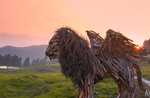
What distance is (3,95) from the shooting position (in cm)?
662

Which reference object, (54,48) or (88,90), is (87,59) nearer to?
(88,90)

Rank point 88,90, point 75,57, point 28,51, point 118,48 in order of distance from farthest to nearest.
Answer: point 28,51, point 118,48, point 88,90, point 75,57

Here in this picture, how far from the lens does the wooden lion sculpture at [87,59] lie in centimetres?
282

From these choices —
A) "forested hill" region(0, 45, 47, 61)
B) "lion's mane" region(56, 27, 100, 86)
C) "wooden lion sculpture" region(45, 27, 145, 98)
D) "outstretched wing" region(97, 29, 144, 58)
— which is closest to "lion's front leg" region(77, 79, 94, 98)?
"wooden lion sculpture" region(45, 27, 145, 98)

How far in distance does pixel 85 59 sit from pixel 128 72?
5.44 feet

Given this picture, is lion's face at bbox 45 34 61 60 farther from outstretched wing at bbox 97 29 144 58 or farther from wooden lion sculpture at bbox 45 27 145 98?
outstretched wing at bbox 97 29 144 58

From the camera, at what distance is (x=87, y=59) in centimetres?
292

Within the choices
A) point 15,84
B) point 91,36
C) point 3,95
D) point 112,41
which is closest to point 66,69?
point 112,41

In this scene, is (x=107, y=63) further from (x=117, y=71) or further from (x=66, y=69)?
(x=66, y=69)

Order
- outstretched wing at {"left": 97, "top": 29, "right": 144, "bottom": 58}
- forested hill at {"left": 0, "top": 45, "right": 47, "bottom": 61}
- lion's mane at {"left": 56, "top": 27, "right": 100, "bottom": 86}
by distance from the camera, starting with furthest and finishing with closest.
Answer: forested hill at {"left": 0, "top": 45, "right": 47, "bottom": 61}, outstretched wing at {"left": 97, "top": 29, "right": 144, "bottom": 58}, lion's mane at {"left": 56, "top": 27, "right": 100, "bottom": 86}

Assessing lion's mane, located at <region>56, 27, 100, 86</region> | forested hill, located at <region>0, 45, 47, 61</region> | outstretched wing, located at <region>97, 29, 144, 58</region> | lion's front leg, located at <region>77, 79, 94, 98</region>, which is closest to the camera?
lion's mane, located at <region>56, 27, 100, 86</region>

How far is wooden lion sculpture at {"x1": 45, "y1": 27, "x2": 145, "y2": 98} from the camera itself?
2.82 meters

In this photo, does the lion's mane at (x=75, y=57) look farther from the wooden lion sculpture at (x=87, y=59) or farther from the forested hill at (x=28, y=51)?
the forested hill at (x=28, y=51)

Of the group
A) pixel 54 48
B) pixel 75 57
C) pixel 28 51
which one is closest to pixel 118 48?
pixel 75 57
